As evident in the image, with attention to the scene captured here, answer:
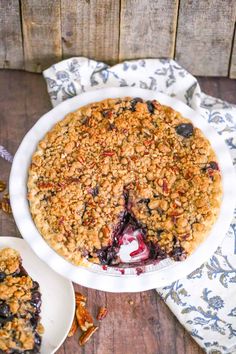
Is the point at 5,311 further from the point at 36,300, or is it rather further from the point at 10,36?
the point at 10,36

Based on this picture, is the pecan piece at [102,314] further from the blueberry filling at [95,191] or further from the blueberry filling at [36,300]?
the blueberry filling at [95,191]

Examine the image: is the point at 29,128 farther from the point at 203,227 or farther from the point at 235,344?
the point at 235,344

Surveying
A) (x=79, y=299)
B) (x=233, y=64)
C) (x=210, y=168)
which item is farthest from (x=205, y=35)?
(x=79, y=299)

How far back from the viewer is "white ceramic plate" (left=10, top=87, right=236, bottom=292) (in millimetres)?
2283

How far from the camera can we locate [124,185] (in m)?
2.36

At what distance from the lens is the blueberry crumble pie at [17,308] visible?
2203 millimetres

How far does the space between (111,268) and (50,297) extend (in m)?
0.23

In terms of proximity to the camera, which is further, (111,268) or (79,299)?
(79,299)

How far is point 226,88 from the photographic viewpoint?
2826 millimetres

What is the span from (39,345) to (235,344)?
0.62m

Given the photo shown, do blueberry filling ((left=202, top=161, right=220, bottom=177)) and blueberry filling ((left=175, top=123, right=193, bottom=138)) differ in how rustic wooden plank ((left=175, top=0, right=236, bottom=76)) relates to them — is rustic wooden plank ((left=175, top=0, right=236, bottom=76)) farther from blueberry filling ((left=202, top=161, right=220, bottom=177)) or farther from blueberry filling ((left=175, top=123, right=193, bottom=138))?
blueberry filling ((left=202, top=161, right=220, bottom=177))

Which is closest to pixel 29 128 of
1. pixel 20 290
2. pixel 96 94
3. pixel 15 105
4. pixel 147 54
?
pixel 15 105

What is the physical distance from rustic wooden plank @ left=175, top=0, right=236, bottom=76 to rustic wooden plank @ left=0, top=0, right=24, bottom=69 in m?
0.58

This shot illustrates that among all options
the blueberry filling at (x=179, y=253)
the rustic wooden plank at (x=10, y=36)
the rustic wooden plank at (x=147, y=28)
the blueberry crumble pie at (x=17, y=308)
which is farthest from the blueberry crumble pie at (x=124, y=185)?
the rustic wooden plank at (x=10, y=36)
